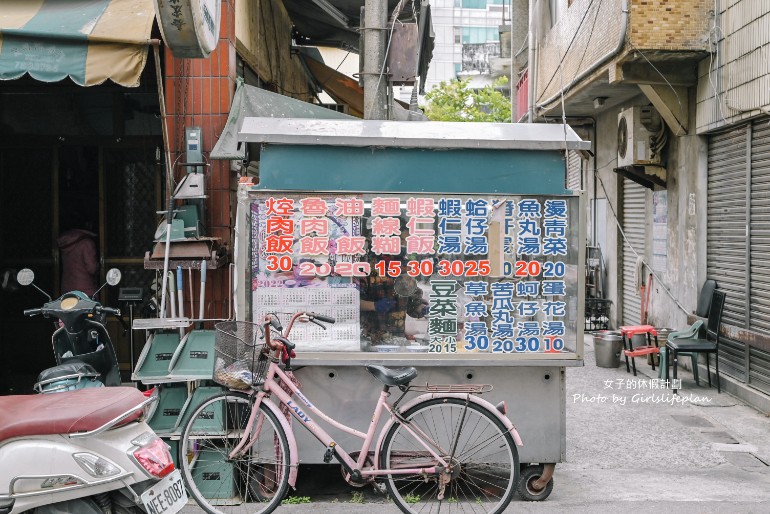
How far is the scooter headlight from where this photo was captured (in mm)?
4215

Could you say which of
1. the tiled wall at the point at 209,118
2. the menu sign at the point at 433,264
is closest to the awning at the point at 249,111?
the tiled wall at the point at 209,118

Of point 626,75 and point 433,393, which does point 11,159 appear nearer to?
point 433,393

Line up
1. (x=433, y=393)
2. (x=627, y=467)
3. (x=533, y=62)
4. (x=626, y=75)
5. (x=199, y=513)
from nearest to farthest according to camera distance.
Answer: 1. (x=433, y=393)
2. (x=199, y=513)
3. (x=627, y=467)
4. (x=626, y=75)
5. (x=533, y=62)

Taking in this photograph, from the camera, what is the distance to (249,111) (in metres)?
7.51

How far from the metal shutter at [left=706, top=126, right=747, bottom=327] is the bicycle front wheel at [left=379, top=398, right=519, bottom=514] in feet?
18.8

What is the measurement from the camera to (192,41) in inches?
230

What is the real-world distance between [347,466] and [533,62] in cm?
1359

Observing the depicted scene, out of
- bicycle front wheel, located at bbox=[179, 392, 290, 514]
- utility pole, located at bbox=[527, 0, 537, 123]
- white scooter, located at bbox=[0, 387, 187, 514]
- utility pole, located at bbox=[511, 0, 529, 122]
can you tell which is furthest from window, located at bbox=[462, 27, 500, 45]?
white scooter, located at bbox=[0, 387, 187, 514]

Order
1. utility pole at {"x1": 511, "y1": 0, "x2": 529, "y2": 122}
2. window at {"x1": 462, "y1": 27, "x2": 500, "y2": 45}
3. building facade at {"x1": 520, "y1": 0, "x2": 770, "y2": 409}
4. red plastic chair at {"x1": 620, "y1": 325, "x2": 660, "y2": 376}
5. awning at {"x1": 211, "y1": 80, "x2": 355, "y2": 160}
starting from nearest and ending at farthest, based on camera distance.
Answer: awning at {"x1": 211, "y1": 80, "x2": 355, "y2": 160}, building facade at {"x1": 520, "y1": 0, "x2": 770, "y2": 409}, red plastic chair at {"x1": 620, "y1": 325, "x2": 660, "y2": 376}, utility pole at {"x1": 511, "y1": 0, "x2": 529, "y2": 122}, window at {"x1": 462, "y1": 27, "x2": 500, "y2": 45}

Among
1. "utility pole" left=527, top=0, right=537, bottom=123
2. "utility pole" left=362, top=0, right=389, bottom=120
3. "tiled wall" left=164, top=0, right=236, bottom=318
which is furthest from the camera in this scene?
"utility pole" left=527, top=0, right=537, bottom=123

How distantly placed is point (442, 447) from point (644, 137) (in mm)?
8441

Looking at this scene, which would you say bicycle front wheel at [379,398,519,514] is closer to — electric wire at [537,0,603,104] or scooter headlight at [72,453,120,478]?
scooter headlight at [72,453,120,478]

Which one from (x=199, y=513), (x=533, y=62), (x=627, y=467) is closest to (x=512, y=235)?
(x=627, y=467)

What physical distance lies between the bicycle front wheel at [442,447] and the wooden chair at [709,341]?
5.10 m
